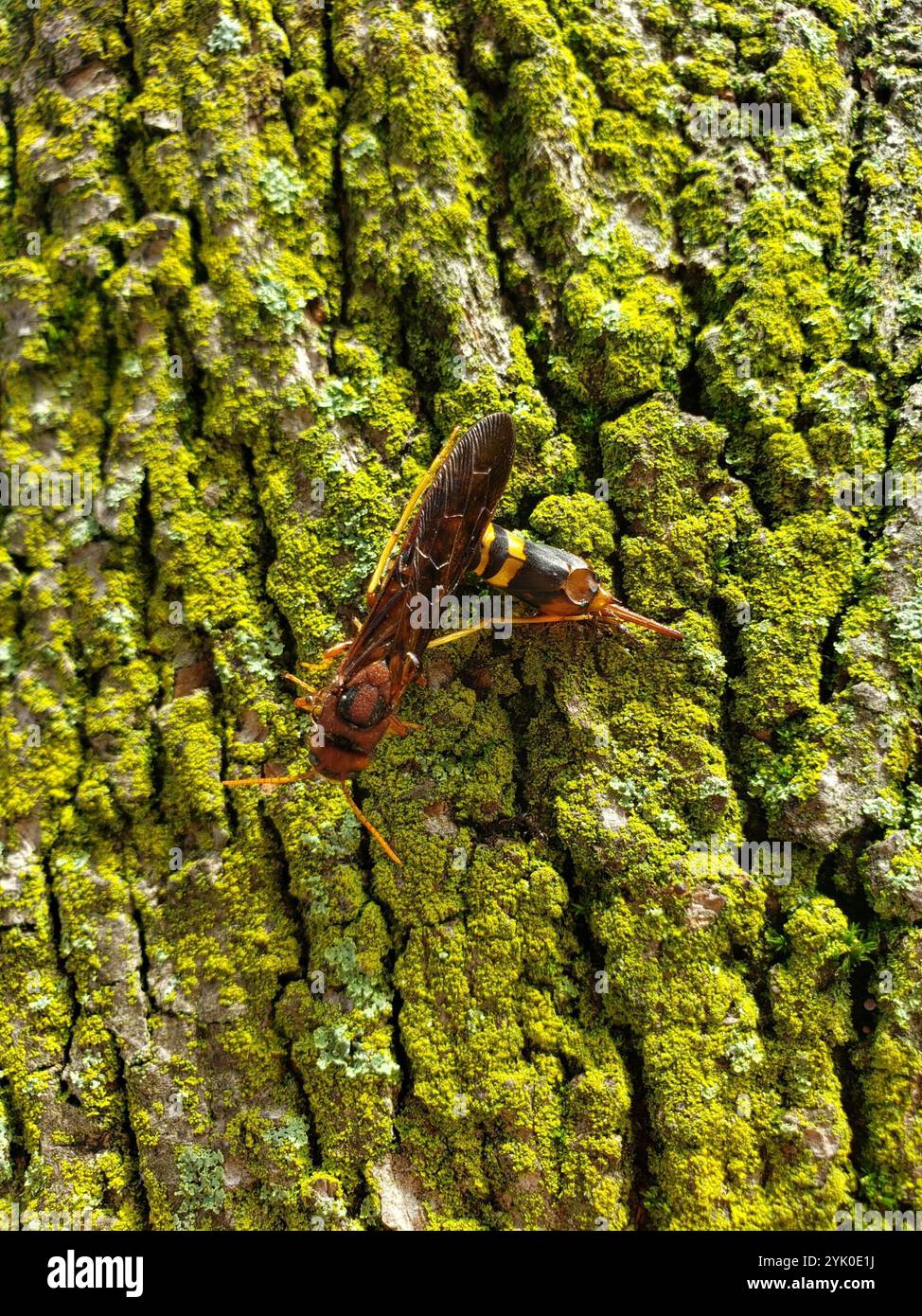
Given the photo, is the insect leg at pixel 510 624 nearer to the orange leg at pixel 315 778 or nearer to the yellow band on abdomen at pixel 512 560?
the yellow band on abdomen at pixel 512 560

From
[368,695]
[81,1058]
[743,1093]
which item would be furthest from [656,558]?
[81,1058]

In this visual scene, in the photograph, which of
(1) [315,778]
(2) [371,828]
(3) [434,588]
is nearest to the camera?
(2) [371,828]

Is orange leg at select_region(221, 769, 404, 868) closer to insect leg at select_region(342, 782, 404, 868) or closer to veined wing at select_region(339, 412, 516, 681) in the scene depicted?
insect leg at select_region(342, 782, 404, 868)

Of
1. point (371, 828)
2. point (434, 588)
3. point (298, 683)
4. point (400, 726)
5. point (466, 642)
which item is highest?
point (434, 588)

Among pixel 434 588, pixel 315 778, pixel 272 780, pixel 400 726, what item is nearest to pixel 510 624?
pixel 434 588

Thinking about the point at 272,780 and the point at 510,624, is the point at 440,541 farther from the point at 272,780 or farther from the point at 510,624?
the point at 272,780

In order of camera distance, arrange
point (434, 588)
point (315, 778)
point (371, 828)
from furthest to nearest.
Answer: point (434, 588) → point (315, 778) → point (371, 828)

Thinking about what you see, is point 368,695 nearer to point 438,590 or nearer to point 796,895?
point 438,590
